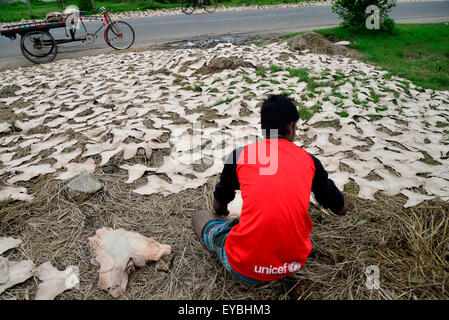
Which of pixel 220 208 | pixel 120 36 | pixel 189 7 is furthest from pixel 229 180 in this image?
pixel 189 7

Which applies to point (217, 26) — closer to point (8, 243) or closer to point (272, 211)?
point (8, 243)

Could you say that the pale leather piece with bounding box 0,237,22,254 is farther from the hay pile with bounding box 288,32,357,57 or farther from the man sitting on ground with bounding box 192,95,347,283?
the hay pile with bounding box 288,32,357,57

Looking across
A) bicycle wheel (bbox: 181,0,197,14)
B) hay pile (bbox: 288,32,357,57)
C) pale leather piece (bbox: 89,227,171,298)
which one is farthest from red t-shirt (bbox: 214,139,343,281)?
bicycle wheel (bbox: 181,0,197,14)

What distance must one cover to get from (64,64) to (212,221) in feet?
17.3

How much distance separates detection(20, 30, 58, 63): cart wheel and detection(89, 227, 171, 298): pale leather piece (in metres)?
5.65

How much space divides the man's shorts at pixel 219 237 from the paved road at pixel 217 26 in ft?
20.5

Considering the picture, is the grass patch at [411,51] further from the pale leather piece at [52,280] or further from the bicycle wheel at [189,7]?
the bicycle wheel at [189,7]

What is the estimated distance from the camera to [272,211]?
1.12m

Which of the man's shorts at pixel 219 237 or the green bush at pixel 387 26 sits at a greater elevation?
the green bush at pixel 387 26

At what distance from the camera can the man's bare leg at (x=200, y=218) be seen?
164 cm

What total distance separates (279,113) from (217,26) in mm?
8325

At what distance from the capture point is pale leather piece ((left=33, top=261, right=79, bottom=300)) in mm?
1341

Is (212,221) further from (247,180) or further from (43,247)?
(43,247)

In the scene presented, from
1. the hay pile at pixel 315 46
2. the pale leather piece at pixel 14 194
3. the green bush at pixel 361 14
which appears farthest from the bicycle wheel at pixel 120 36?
the pale leather piece at pixel 14 194
